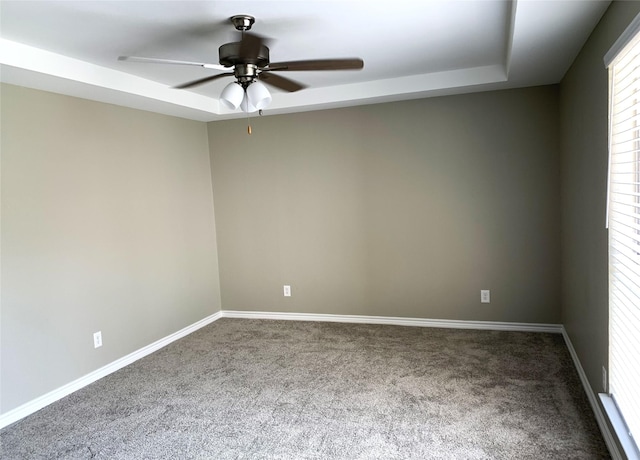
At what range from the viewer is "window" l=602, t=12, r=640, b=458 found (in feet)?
5.94

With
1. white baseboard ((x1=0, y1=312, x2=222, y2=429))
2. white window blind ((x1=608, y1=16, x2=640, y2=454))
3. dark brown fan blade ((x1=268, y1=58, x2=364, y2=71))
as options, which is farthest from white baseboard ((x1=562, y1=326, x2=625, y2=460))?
white baseboard ((x1=0, y1=312, x2=222, y2=429))

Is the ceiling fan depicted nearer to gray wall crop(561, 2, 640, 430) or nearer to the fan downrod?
the fan downrod

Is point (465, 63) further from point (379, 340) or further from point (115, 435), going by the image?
point (115, 435)

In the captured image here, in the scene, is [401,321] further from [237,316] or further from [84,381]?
[84,381]

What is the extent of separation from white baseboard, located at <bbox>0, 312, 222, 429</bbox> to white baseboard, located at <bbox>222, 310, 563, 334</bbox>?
2.11ft

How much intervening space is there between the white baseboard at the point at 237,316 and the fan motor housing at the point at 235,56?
253 centimetres

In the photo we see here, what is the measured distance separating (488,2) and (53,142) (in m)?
2.91

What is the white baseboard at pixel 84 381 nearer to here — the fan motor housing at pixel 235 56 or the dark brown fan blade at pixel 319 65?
the fan motor housing at pixel 235 56

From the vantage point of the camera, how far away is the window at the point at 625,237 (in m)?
1.81

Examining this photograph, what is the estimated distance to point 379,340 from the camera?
3.96 metres

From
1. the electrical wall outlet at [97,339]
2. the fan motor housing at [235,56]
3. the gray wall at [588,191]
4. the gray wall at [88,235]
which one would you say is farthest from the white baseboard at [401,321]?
the fan motor housing at [235,56]

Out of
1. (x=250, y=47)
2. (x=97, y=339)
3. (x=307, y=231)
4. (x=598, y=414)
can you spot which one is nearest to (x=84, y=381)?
(x=97, y=339)

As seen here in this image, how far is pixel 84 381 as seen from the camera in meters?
3.33

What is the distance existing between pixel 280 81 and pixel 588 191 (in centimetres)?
192
